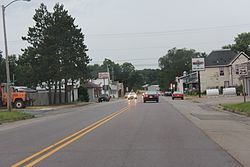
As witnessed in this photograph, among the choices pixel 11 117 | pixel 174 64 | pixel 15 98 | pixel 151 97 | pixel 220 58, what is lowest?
pixel 11 117

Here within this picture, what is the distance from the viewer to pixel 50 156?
37.3 feet

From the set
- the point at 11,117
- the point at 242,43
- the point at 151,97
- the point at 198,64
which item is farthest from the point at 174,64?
the point at 11,117

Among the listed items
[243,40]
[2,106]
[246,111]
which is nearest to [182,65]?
[243,40]

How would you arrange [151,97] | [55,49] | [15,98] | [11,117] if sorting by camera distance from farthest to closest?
1. [55,49]
2. [151,97]
3. [15,98]
4. [11,117]

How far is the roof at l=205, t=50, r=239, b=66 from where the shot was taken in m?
88.1

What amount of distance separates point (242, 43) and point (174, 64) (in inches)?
2045

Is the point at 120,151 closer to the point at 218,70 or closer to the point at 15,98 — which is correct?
the point at 15,98

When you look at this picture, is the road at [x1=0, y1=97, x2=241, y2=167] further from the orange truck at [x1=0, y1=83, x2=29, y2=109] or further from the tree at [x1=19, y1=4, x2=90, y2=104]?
the tree at [x1=19, y1=4, x2=90, y2=104]

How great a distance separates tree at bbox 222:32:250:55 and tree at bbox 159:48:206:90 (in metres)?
39.5

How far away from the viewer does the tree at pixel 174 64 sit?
509 ft

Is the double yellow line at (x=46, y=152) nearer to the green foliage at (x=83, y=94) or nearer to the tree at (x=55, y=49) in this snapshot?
the tree at (x=55, y=49)

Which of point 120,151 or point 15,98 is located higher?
point 15,98

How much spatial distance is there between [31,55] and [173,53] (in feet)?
393

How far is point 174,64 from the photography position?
16262 centimetres
